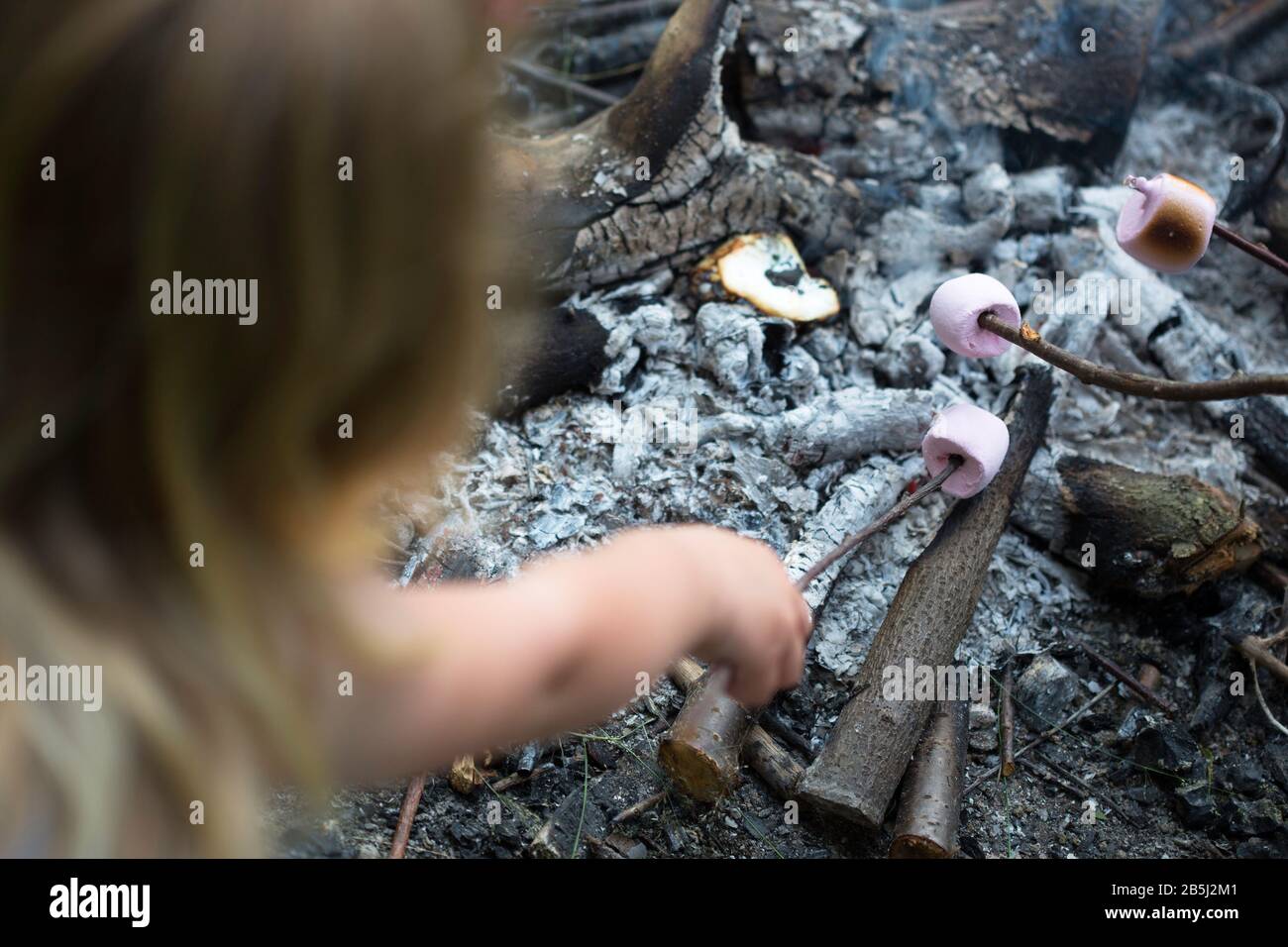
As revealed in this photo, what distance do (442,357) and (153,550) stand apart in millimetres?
317

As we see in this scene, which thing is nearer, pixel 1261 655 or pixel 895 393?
pixel 1261 655

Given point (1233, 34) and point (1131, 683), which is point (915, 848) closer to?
point (1131, 683)

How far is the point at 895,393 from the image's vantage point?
256 cm

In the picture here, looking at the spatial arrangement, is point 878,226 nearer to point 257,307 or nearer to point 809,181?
point 809,181

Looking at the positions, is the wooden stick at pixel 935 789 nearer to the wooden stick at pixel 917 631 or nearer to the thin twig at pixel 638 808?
the wooden stick at pixel 917 631

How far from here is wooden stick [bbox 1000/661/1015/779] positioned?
2.12m

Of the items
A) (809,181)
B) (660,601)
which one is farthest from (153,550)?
(809,181)

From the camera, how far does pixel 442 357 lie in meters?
0.96

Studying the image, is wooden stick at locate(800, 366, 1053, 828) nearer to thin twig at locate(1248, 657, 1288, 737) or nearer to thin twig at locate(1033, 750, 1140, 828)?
thin twig at locate(1033, 750, 1140, 828)

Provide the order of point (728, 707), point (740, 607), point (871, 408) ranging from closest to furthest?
1. point (740, 607)
2. point (728, 707)
3. point (871, 408)

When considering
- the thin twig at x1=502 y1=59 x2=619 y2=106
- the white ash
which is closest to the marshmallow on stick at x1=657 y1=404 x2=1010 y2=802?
the white ash

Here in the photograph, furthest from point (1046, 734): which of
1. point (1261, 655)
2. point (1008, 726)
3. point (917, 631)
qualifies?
point (1261, 655)

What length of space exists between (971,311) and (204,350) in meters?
1.75
